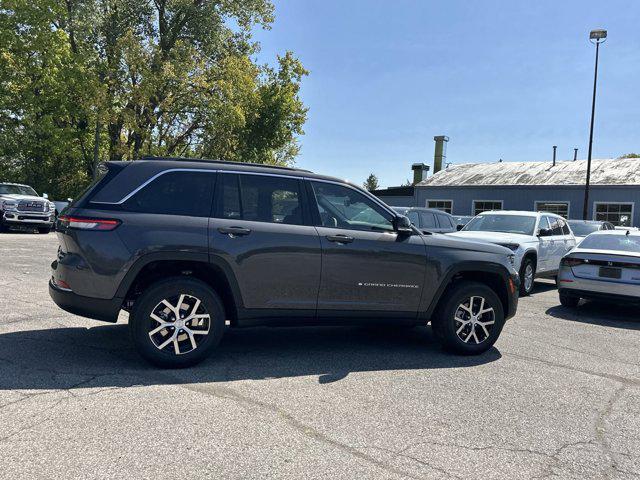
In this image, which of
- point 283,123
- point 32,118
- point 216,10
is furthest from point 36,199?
point 216,10

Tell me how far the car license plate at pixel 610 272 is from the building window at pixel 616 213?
70.7ft

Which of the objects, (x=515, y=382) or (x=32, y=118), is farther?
(x=32, y=118)

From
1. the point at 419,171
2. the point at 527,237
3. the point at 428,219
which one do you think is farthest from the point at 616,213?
the point at 527,237

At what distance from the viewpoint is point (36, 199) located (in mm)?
21359

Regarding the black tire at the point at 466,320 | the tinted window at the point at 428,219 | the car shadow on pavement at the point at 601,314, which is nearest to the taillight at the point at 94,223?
the black tire at the point at 466,320

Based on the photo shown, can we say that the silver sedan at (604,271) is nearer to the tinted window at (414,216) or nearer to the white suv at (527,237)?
the white suv at (527,237)

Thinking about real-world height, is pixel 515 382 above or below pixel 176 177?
below

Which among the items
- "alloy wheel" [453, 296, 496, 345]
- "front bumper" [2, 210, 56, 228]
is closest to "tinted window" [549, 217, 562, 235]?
"alloy wheel" [453, 296, 496, 345]

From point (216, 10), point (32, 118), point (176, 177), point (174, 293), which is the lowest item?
point (174, 293)

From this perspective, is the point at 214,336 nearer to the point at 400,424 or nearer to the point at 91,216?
the point at 91,216

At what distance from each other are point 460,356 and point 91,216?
3982mm

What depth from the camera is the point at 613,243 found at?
31.0 feet

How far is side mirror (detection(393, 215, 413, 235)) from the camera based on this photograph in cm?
543

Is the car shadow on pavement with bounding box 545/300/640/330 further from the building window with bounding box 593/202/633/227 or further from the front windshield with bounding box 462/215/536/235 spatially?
the building window with bounding box 593/202/633/227
